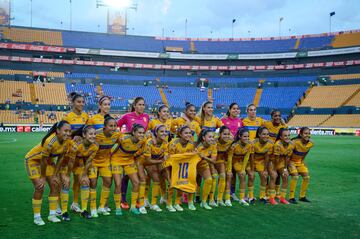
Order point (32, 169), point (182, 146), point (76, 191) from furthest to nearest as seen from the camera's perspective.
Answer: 1. point (182, 146)
2. point (76, 191)
3. point (32, 169)

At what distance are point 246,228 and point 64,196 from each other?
346cm

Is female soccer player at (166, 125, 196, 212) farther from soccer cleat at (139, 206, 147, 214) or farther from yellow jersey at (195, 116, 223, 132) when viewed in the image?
yellow jersey at (195, 116, 223, 132)

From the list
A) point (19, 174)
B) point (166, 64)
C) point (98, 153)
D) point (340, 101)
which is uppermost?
point (166, 64)

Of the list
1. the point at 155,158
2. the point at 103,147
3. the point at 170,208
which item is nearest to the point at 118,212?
the point at 170,208

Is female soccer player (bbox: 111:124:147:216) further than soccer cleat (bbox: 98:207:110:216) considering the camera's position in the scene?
Yes

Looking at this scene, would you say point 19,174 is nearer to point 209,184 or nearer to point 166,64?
point 209,184

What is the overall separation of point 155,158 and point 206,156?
3.78ft

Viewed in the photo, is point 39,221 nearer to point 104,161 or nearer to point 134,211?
point 104,161

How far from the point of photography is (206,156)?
25.0ft

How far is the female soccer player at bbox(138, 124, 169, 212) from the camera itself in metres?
7.28

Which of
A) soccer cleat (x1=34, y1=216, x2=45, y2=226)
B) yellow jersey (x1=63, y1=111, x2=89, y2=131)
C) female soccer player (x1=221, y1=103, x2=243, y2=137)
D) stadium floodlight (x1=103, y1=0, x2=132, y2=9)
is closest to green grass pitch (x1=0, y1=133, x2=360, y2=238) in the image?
soccer cleat (x1=34, y1=216, x2=45, y2=226)

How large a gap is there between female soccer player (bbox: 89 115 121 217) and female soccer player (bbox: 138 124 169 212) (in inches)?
28.8

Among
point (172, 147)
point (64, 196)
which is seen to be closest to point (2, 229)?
point (64, 196)

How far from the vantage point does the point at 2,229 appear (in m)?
5.67
